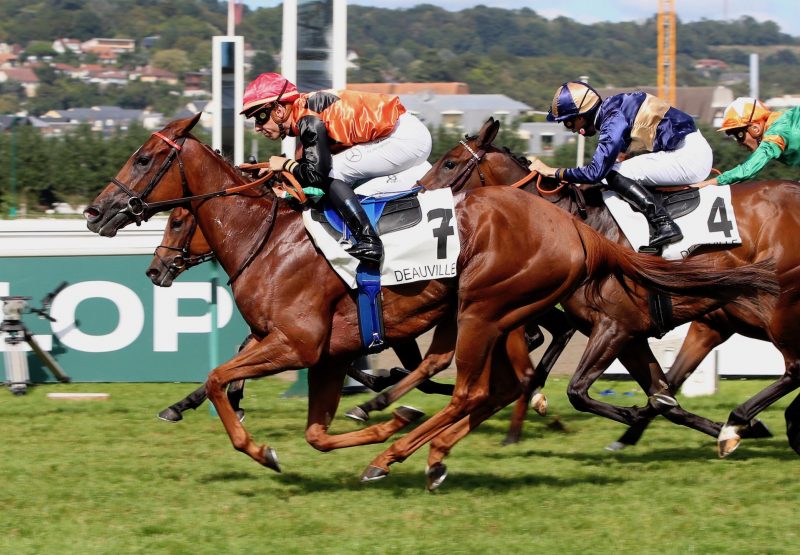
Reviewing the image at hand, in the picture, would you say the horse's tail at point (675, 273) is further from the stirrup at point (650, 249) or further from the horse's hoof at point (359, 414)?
the horse's hoof at point (359, 414)

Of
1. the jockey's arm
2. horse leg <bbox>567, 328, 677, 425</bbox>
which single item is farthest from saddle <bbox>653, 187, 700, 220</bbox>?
the jockey's arm

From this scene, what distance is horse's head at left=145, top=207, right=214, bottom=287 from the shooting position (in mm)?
6969

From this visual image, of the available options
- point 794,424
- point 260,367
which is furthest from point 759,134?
point 260,367

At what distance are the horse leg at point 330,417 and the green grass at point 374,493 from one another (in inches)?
9.9

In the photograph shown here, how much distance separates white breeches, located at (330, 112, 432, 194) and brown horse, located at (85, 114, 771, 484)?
0.35m

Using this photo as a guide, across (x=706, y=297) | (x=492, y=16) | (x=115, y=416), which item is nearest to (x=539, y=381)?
(x=706, y=297)

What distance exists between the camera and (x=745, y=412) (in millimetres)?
6066

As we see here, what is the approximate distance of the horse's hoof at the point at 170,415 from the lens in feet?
23.1

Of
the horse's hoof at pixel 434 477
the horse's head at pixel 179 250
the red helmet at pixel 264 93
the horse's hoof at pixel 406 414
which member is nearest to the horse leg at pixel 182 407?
the horse's head at pixel 179 250

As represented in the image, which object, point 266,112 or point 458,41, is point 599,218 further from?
point 458,41

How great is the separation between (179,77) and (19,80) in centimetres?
1645

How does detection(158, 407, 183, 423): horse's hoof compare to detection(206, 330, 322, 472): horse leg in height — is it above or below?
below

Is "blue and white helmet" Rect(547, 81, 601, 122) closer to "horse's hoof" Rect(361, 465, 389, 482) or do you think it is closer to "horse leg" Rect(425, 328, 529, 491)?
"horse leg" Rect(425, 328, 529, 491)

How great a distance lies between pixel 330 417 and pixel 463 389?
0.68 m
